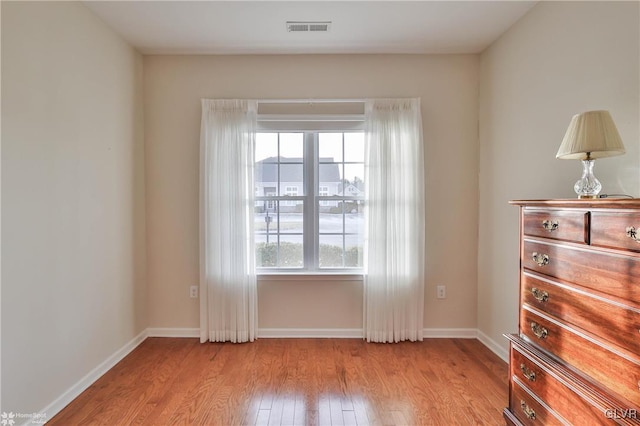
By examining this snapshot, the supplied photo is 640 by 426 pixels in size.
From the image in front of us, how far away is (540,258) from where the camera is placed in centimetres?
159

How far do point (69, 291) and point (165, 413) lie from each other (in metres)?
1.05

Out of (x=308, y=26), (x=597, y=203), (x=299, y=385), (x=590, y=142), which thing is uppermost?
(x=308, y=26)

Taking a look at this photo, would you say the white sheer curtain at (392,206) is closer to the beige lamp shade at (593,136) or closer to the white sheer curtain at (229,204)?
the white sheer curtain at (229,204)

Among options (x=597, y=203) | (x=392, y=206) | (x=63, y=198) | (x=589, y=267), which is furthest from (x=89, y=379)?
(x=597, y=203)

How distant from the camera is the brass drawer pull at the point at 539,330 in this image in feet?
5.13

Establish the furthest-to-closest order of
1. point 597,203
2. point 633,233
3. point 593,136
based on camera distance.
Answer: point 593,136 < point 597,203 < point 633,233

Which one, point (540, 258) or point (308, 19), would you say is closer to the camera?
point (540, 258)

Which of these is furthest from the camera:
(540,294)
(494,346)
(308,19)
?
(494,346)

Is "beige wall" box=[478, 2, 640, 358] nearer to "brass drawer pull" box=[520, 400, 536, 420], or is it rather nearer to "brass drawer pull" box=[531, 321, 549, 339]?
"brass drawer pull" box=[531, 321, 549, 339]

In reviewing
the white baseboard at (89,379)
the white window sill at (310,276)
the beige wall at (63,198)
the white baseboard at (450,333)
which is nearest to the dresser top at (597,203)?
the white window sill at (310,276)

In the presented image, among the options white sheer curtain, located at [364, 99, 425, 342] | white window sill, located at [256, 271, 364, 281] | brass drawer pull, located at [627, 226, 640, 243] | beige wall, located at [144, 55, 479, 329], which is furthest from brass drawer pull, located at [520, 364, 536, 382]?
white window sill, located at [256, 271, 364, 281]

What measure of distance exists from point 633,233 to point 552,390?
33.2 inches

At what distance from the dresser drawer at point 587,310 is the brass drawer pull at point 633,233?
0.83ft

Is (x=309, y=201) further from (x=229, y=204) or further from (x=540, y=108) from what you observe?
(x=540, y=108)
